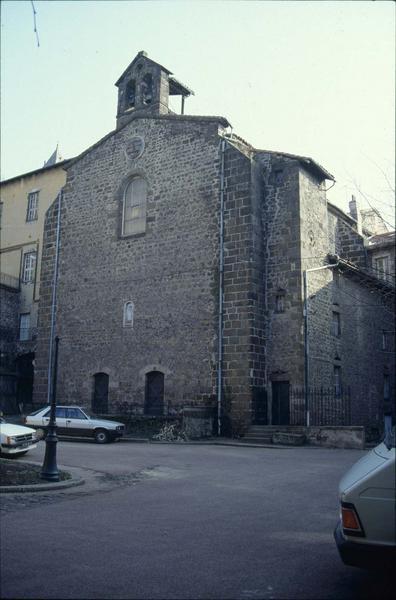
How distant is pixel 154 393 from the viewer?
2222cm

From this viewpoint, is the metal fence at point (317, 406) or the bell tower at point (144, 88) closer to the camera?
the metal fence at point (317, 406)

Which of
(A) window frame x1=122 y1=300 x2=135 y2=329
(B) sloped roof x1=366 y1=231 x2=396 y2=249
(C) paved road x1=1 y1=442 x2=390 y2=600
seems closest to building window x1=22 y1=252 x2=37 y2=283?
(A) window frame x1=122 y1=300 x2=135 y2=329

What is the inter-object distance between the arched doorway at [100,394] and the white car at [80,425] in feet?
13.6

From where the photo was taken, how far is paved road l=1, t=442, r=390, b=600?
4.77 m

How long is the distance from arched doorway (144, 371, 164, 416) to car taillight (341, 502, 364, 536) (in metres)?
17.6

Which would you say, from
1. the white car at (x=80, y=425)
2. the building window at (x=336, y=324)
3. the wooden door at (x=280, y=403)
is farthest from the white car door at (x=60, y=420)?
the building window at (x=336, y=324)

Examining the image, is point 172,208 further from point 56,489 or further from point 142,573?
point 142,573

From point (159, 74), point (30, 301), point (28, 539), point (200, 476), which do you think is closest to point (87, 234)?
point (159, 74)

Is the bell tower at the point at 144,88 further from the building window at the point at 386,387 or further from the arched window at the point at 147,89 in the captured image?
the building window at the point at 386,387

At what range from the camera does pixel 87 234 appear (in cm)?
2550

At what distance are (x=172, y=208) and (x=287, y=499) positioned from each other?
15.8 meters

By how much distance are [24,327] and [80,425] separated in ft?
51.8

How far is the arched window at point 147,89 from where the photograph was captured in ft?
83.0

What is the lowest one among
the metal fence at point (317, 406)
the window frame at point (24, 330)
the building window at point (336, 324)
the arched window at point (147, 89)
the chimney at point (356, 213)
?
the metal fence at point (317, 406)
